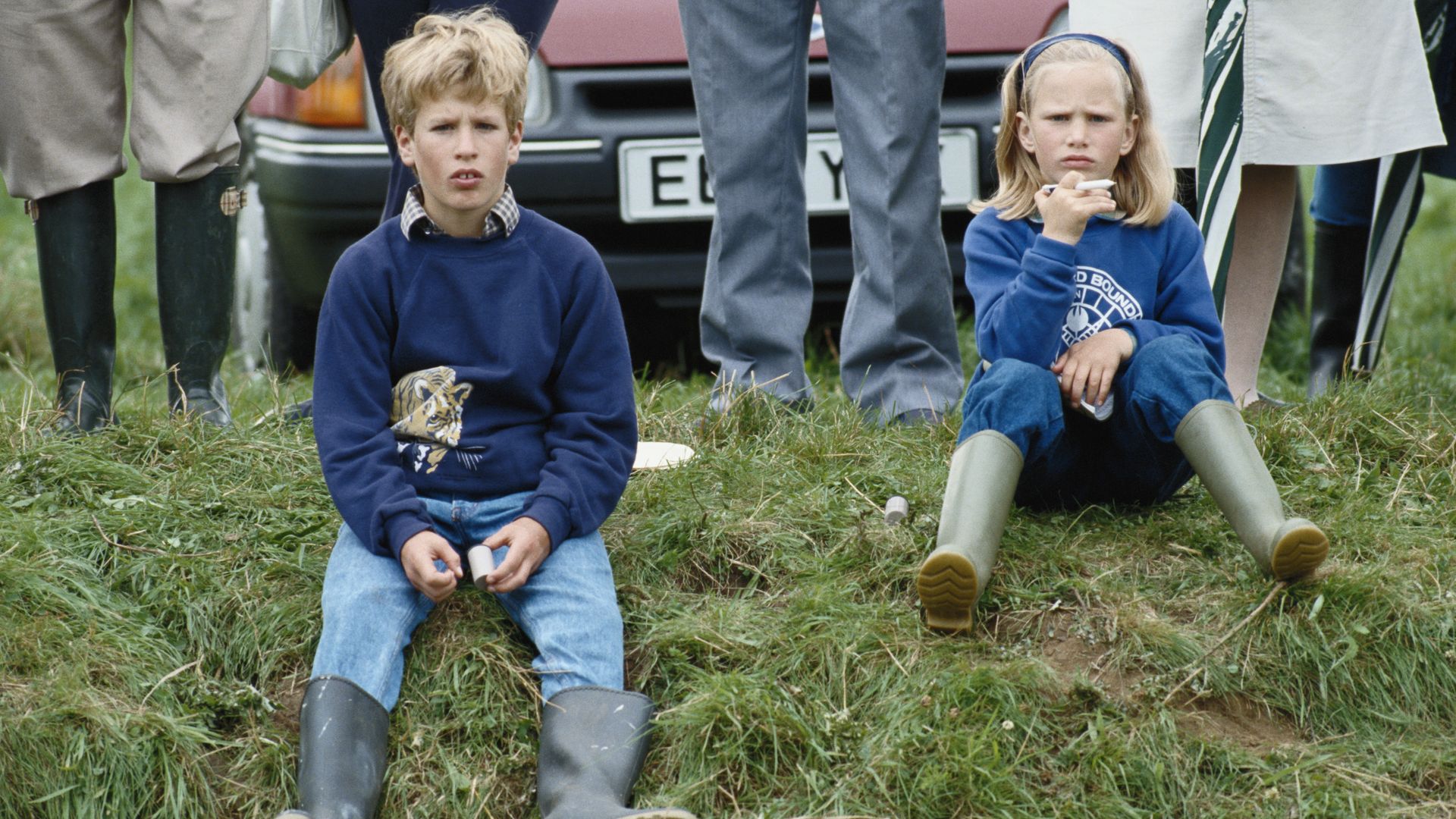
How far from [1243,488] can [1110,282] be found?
1.52ft

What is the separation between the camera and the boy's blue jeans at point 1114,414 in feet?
9.07

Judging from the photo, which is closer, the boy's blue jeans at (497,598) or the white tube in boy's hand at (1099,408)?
the boy's blue jeans at (497,598)

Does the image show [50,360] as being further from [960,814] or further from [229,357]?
[960,814]

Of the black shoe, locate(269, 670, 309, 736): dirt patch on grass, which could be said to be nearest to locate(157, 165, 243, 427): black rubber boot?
locate(269, 670, 309, 736): dirt patch on grass

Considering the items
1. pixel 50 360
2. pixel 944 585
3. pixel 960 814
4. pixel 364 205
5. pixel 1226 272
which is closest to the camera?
pixel 960 814

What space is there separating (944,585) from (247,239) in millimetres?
Result: 3331

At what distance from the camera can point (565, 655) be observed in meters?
2.66

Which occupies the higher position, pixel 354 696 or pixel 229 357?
pixel 354 696

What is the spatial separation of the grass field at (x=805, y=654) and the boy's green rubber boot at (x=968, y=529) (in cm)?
9

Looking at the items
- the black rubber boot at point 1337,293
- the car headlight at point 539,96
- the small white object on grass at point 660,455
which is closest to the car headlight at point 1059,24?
the black rubber boot at point 1337,293

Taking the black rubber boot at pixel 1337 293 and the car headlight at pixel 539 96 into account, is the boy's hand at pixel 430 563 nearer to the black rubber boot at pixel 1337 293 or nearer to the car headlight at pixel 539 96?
the car headlight at pixel 539 96

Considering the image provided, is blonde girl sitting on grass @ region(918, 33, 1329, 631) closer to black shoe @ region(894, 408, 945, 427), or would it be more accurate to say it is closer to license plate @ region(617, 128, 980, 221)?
black shoe @ region(894, 408, 945, 427)

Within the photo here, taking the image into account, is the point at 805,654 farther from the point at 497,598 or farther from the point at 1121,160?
the point at 1121,160

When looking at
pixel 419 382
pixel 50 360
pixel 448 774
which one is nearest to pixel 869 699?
pixel 448 774
